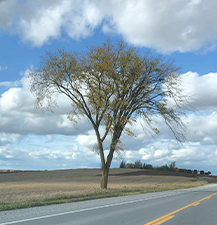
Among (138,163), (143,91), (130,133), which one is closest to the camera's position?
(130,133)

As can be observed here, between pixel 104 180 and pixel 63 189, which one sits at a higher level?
pixel 104 180

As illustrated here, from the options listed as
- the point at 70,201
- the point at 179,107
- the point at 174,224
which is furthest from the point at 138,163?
the point at 174,224

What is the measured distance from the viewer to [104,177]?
2533 centimetres

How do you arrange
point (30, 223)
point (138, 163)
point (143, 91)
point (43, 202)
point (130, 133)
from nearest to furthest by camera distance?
Result: 1. point (30, 223)
2. point (43, 202)
3. point (130, 133)
4. point (143, 91)
5. point (138, 163)

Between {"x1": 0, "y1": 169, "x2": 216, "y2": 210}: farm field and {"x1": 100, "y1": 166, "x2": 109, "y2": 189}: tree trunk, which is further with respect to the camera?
{"x1": 100, "y1": 166, "x2": 109, "y2": 189}: tree trunk

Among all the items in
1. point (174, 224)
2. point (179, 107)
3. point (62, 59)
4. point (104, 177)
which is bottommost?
point (174, 224)

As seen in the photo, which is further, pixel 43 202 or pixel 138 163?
pixel 138 163

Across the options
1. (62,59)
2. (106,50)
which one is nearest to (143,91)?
(106,50)

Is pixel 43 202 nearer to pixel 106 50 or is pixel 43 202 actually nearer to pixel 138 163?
pixel 106 50

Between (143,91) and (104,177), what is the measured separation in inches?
311

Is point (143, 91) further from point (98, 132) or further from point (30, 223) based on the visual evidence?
point (30, 223)

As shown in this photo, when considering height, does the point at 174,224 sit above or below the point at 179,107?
below

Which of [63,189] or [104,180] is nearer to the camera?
[104,180]

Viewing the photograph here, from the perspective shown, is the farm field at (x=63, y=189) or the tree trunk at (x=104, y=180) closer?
the farm field at (x=63, y=189)
